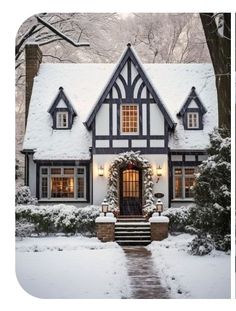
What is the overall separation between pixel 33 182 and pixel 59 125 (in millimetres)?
1029

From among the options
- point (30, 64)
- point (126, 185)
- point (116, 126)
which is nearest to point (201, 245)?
point (126, 185)

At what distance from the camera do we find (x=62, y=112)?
731cm

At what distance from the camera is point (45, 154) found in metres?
7.34

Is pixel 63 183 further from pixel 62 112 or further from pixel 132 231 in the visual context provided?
pixel 132 231

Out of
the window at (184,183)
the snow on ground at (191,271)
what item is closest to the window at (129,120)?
the window at (184,183)

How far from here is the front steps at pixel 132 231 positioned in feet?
22.7

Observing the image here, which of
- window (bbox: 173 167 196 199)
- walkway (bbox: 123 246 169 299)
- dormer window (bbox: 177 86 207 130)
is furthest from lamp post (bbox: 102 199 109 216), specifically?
dormer window (bbox: 177 86 207 130)

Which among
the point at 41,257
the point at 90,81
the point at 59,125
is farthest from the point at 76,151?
the point at 41,257

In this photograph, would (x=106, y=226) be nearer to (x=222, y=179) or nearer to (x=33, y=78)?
(x=222, y=179)

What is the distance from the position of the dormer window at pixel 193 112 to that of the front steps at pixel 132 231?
1413mm

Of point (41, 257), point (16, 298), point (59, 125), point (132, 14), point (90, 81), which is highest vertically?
point (132, 14)

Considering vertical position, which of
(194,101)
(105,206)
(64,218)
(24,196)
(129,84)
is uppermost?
(129,84)

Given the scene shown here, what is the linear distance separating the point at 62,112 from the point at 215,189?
2.24m

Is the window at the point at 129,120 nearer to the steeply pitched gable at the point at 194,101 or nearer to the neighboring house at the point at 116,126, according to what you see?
the neighboring house at the point at 116,126
